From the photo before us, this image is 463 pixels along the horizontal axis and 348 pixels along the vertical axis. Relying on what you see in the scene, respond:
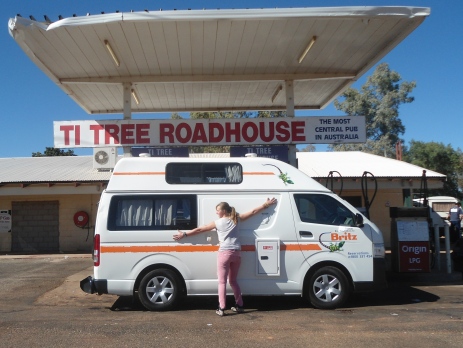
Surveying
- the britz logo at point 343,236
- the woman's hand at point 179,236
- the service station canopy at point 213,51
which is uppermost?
the service station canopy at point 213,51

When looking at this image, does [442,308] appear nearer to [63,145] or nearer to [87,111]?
[63,145]

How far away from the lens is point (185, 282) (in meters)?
8.42

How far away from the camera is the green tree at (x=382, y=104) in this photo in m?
48.4

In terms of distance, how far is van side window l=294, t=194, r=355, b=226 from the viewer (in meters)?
8.68

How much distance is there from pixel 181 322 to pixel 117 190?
2415mm

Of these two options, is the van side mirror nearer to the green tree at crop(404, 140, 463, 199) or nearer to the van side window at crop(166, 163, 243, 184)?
the van side window at crop(166, 163, 243, 184)

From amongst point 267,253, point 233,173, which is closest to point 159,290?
point 267,253

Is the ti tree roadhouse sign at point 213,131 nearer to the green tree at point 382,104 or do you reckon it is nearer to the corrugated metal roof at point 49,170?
the corrugated metal roof at point 49,170

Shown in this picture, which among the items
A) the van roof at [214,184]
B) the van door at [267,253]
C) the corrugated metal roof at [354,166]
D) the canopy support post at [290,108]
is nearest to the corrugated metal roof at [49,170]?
the corrugated metal roof at [354,166]

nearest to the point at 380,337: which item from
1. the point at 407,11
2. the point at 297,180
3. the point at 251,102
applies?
the point at 297,180

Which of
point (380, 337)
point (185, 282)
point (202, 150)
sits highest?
point (202, 150)

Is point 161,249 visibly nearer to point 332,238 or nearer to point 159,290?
point 159,290

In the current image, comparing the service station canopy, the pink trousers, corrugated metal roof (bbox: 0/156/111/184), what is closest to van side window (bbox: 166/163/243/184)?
the pink trousers

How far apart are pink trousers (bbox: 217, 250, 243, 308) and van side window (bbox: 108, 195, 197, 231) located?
0.81 meters
